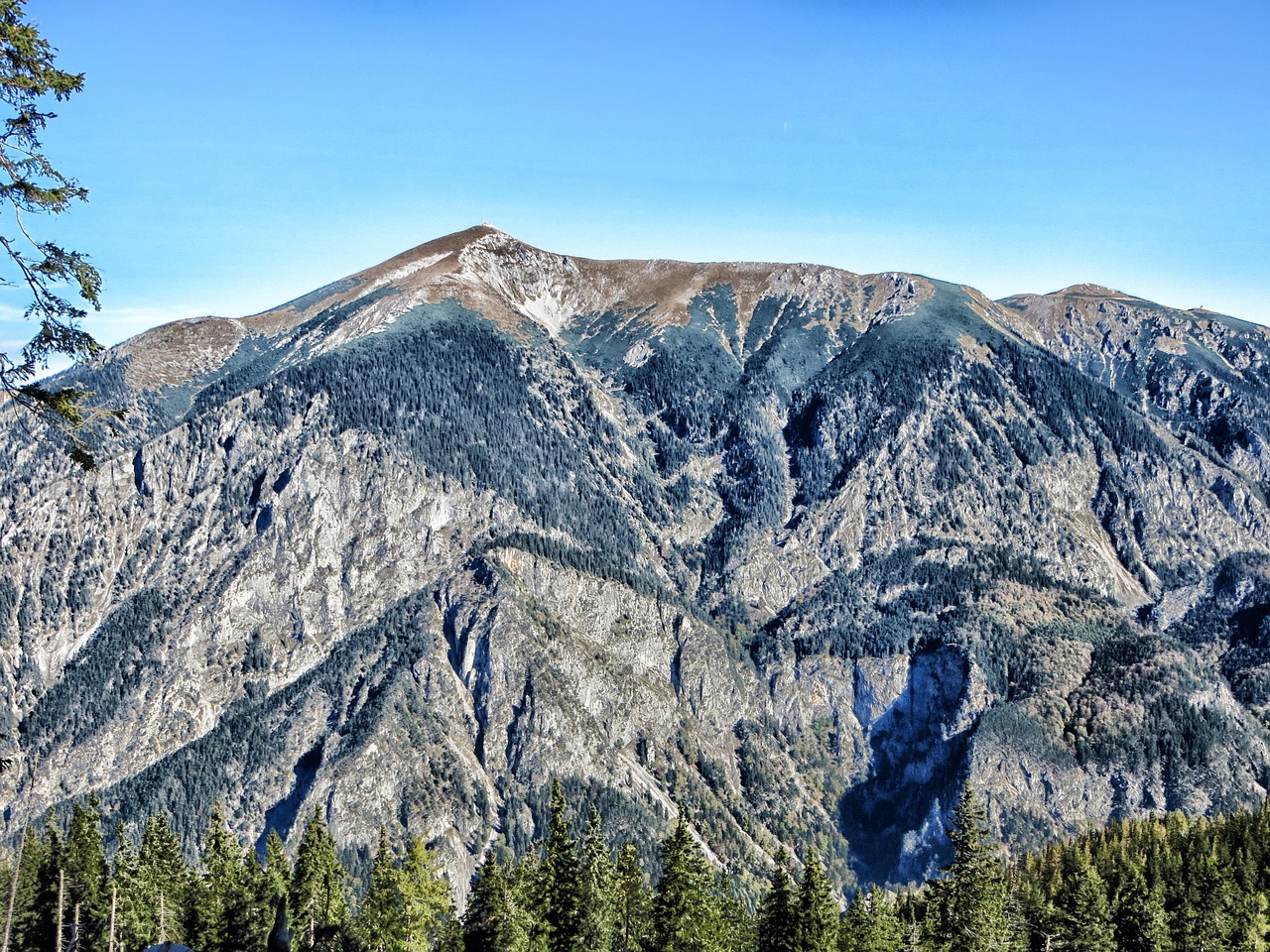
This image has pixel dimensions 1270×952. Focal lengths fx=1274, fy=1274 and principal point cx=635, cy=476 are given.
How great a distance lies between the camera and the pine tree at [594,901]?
72938mm

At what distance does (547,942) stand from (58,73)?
60157mm

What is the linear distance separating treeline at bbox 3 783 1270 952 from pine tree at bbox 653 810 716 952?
0.27ft

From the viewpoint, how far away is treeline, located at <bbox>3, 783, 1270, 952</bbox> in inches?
2820

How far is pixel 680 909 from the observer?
2908 inches

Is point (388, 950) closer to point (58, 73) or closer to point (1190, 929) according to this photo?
point (58, 73)

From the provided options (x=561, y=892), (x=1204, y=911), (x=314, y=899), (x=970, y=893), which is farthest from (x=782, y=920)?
(x=1204, y=911)

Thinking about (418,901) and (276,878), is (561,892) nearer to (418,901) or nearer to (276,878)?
(418,901)

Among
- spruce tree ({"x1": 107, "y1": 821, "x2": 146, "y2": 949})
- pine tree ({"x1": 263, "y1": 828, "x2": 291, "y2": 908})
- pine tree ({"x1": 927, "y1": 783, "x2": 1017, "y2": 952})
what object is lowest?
spruce tree ({"x1": 107, "y1": 821, "x2": 146, "y2": 949})

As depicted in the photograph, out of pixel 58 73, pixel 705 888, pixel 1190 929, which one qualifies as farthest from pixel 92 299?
pixel 1190 929

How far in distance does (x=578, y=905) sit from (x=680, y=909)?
5.93 metres

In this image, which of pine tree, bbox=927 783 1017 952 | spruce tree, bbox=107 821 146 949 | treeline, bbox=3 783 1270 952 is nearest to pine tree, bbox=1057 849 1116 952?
treeline, bbox=3 783 1270 952

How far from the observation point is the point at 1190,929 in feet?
340

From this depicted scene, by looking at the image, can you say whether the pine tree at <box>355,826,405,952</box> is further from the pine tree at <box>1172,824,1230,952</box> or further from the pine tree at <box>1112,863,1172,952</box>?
the pine tree at <box>1172,824,1230,952</box>

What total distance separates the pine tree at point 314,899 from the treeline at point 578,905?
15 centimetres
